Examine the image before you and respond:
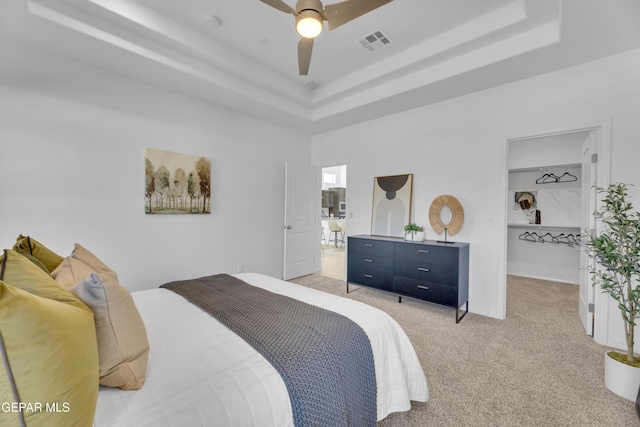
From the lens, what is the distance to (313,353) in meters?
1.19

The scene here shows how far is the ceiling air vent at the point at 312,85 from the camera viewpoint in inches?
148

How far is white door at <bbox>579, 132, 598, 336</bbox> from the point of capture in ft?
8.72

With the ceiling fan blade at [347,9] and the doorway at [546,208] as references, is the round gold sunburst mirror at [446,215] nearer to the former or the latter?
the doorway at [546,208]

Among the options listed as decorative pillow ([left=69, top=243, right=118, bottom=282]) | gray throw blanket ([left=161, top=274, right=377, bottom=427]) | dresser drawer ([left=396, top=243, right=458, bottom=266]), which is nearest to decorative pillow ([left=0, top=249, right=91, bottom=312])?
decorative pillow ([left=69, top=243, right=118, bottom=282])

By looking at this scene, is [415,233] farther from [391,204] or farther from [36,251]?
[36,251]

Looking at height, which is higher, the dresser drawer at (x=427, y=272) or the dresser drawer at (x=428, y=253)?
the dresser drawer at (x=428, y=253)

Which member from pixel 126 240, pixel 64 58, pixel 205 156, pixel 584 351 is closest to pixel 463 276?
pixel 584 351

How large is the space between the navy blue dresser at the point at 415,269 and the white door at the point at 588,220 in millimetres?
1076

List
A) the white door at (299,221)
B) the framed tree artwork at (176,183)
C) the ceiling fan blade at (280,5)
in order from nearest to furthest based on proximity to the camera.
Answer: the ceiling fan blade at (280,5)
the framed tree artwork at (176,183)
the white door at (299,221)

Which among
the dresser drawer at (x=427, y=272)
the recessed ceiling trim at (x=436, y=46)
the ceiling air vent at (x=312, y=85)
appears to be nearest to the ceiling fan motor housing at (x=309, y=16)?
the recessed ceiling trim at (x=436, y=46)

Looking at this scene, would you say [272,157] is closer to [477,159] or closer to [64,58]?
[64,58]

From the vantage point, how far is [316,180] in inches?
202

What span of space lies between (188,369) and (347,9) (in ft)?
7.26

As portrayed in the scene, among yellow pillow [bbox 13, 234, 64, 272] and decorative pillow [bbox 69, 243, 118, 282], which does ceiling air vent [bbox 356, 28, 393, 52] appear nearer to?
decorative pillow [bbox 69, 243, 118, 282]
